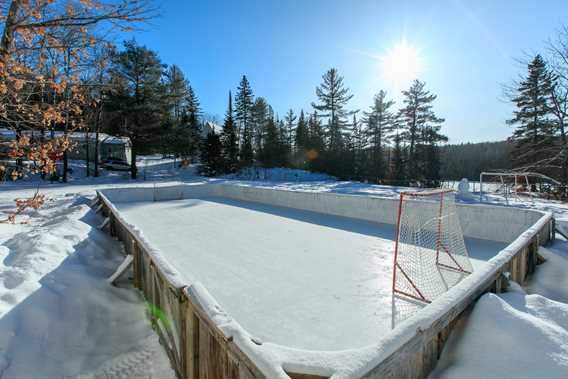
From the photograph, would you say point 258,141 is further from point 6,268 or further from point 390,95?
point 6,268

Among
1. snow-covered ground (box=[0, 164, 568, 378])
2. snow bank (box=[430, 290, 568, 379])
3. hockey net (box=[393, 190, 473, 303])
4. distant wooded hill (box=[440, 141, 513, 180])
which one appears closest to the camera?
snow bank (box=[430, 290, 568, 379])

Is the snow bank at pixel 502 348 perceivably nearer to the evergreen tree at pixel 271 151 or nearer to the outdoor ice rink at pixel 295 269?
the outdoor ice rink at pixel 295 269

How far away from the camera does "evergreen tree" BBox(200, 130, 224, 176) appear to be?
23.3 meters

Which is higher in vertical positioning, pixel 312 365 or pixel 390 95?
pixel 390 95

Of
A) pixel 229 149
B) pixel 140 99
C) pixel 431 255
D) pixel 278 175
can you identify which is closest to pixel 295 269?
pixel 431 255

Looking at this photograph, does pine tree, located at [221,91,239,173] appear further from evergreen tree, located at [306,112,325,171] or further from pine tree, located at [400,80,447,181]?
pine tree, located at [400,80,447,181]

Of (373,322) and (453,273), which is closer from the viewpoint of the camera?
(373,322)

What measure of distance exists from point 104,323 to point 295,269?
2.05 meters

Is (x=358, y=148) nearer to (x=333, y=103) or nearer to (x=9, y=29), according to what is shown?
(x=333, y=103)

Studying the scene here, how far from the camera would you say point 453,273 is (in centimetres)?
341

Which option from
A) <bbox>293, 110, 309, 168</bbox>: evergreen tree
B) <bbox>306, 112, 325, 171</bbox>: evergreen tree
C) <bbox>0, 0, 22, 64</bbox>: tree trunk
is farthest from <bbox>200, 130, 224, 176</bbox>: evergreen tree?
<bbox>0, 0, 22, 64</bbox>: tree trunk

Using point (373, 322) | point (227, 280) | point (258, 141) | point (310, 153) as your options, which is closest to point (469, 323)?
point (373, 322)

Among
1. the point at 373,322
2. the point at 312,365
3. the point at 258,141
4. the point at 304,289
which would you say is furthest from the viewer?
the point at 258,141

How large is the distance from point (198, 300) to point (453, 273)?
Result: 9.95 ft
